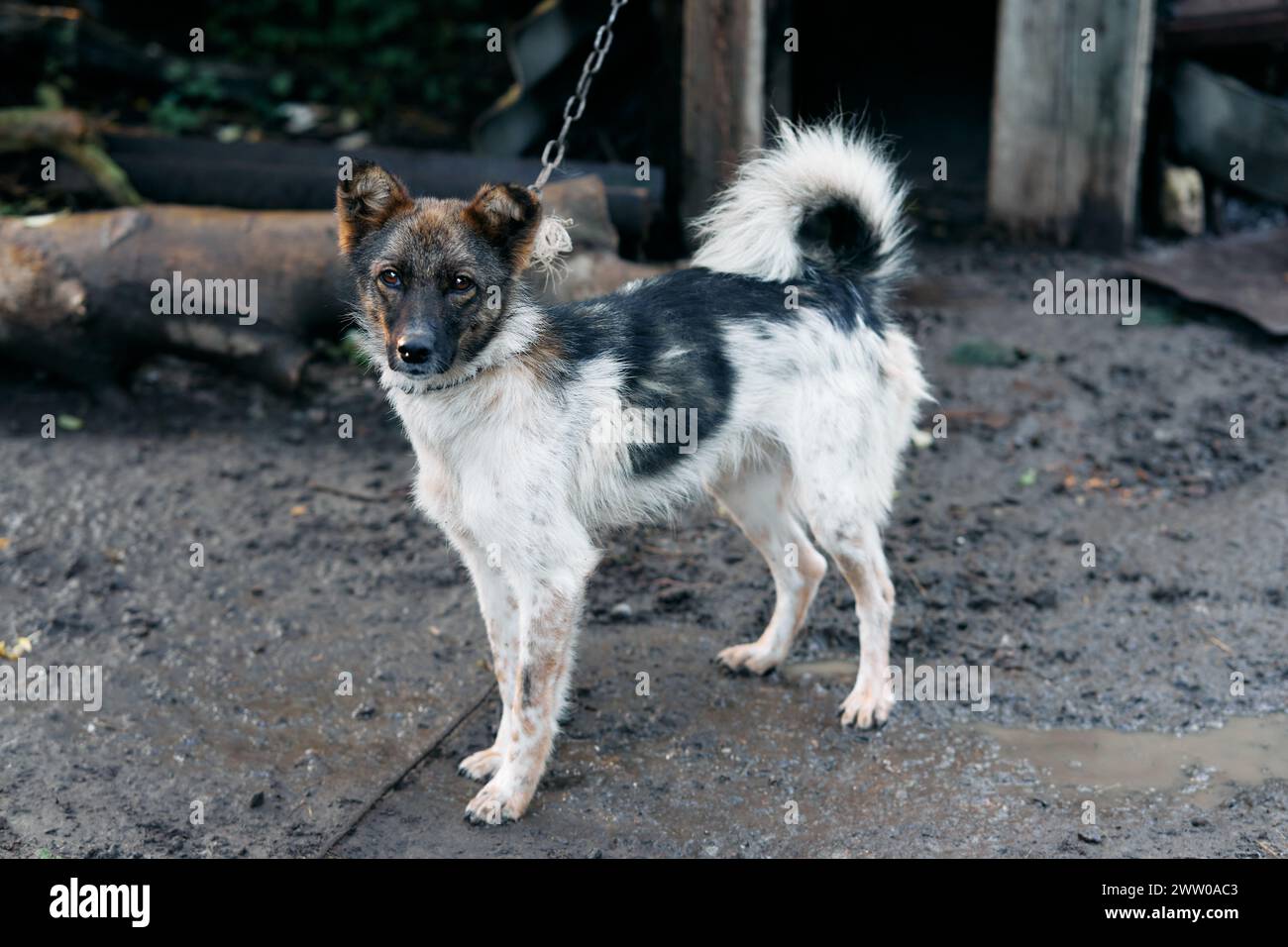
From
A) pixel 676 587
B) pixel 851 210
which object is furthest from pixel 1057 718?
pixel 851 210

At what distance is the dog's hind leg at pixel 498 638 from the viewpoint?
4273 millimetres

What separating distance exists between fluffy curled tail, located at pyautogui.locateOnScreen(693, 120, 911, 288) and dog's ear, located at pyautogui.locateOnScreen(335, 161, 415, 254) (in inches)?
47.7

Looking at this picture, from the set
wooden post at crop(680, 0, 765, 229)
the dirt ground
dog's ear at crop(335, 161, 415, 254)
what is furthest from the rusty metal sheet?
dog's ear at crop(335, 161, 415, 254)

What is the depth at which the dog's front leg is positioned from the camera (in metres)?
4.09

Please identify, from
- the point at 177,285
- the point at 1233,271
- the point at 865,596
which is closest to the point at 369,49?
the point at 177,285

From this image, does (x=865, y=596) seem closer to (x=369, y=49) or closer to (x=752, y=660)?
(x=752, y=660)

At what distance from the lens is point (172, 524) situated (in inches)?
229

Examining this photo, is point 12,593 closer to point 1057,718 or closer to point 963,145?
point 1057,718

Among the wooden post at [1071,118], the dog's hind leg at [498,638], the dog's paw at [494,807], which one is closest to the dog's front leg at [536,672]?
the dog's paw at [494,807]

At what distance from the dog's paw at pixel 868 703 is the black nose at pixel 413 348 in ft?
6.63

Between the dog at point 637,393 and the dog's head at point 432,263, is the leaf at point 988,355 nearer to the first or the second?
the dog at point 637,393

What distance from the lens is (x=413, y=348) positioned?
12.1 feet

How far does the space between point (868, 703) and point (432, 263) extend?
218cm

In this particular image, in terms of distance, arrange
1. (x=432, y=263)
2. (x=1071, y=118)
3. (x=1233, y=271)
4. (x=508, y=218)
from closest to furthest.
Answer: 1. (x=432, y=263)
2. (x=508, y=218)
3. (x=1233, y=271)
4. (x=1071, y=118)
